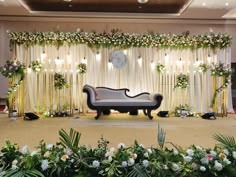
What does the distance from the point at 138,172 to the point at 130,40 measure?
724cm

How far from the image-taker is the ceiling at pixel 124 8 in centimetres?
844

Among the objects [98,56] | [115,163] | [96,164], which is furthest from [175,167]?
[98,56]

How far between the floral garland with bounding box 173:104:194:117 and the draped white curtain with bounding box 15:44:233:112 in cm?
16

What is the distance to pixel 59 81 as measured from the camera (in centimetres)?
847

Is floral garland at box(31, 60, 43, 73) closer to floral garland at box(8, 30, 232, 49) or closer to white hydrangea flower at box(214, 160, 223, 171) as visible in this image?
floral garland at box(8, 30, 232, 49)

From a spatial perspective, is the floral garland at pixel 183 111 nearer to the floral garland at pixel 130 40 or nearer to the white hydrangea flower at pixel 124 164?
the floral garland at pixel 130 40

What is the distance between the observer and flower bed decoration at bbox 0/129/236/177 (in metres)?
1.79

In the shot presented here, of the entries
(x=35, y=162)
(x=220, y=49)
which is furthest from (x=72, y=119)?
(x=35, y=162)

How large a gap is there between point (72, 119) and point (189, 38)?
4.58m

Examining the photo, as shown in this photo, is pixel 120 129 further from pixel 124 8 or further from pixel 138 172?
pixel 124 8

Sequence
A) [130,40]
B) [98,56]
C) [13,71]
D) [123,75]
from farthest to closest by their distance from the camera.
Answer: [123,75] → [98,56] → [130,40] → [13,71]

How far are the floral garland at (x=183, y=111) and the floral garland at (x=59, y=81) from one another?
3.74m

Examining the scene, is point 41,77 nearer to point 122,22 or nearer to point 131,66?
point 131,66

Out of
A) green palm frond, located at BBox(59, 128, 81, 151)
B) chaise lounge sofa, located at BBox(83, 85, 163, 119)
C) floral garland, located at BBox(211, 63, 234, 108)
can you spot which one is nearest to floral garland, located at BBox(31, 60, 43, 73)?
chaise lounge sofa, located at BBox(83, 85, 163, 119)
